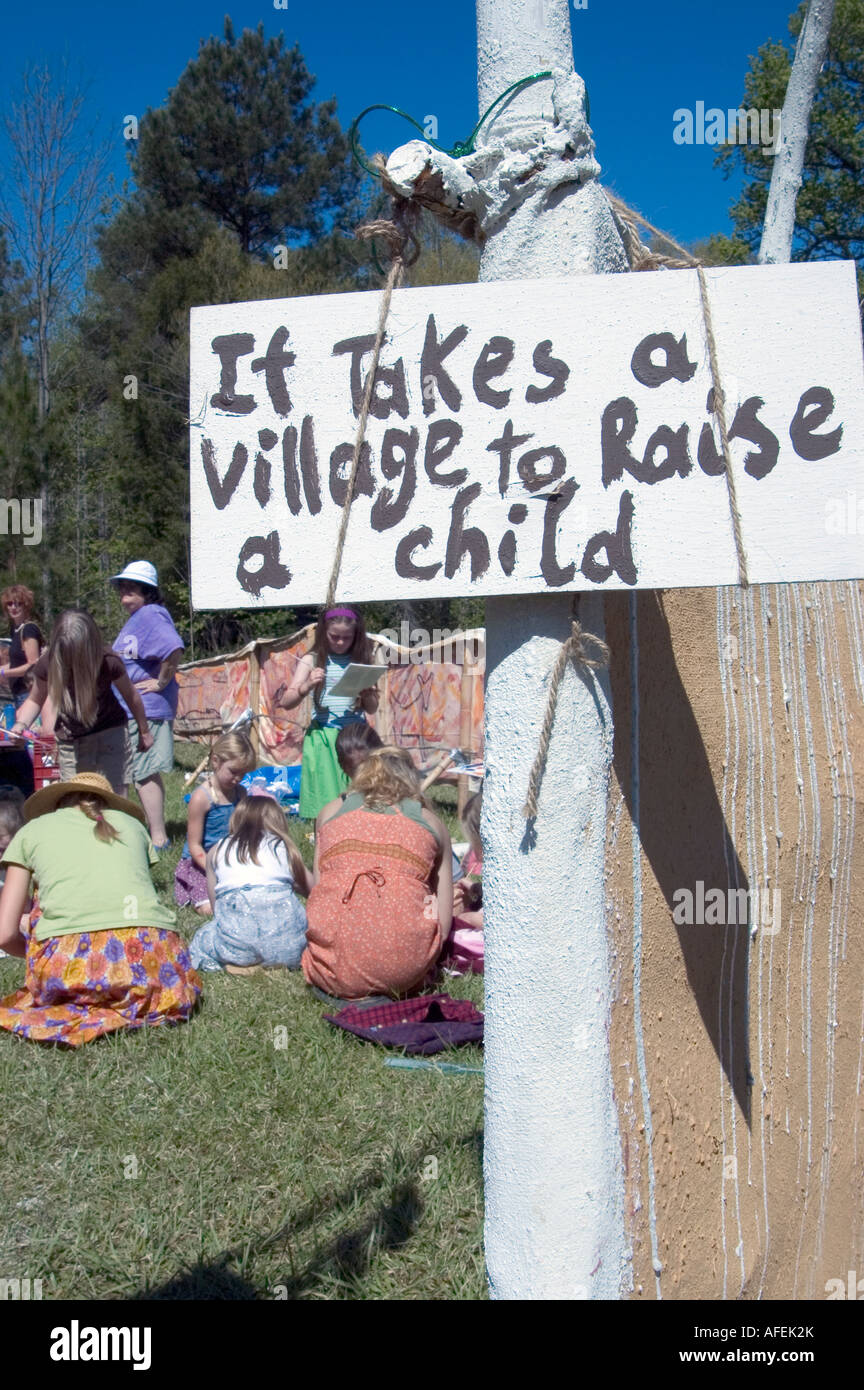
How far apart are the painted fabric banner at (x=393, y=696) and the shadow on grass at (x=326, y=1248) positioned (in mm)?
8172

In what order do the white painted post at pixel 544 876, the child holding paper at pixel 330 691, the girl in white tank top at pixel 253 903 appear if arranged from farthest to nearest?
the child holding paper at pixel 330 691, the girl in white tank top at pixel 253 903, the white painted post at pixel 544 876

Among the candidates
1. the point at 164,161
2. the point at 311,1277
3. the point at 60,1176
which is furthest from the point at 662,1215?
the point at 164,161

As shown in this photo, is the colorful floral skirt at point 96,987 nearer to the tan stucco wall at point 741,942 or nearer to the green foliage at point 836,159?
the tan stucco wall at point 741,942

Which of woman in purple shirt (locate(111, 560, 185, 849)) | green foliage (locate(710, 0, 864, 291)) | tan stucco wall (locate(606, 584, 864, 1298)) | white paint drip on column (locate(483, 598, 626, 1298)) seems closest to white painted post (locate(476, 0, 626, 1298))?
white paint drip on column (locate(483, 598, 626, 1298))

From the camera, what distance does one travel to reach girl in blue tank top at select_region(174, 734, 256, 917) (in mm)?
5660

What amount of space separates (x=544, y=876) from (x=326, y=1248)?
140 centimetres

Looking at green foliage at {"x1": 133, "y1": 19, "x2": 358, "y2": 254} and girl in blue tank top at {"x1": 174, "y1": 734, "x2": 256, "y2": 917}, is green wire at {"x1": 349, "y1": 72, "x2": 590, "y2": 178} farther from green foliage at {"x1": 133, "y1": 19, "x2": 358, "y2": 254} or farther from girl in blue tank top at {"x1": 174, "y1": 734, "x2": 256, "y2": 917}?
green foliage at {"x1": 133, "y1": 19, "x2": 358, "y2": 254}

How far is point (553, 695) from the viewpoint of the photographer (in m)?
1.51

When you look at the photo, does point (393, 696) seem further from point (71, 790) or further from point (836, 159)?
point (836, 159)

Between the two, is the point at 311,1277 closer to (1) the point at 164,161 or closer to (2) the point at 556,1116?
(2) the point at 556,1116

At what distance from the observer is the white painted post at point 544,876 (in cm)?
154

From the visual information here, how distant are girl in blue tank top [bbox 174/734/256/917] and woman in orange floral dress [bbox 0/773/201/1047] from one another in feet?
4.92

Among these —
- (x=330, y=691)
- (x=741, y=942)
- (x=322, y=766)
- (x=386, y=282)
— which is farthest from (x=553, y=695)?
(x=322, y=766)

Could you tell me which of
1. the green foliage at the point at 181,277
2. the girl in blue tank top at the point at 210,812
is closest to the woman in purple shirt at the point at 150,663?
the girl in blue tank top at the point at 210,812
